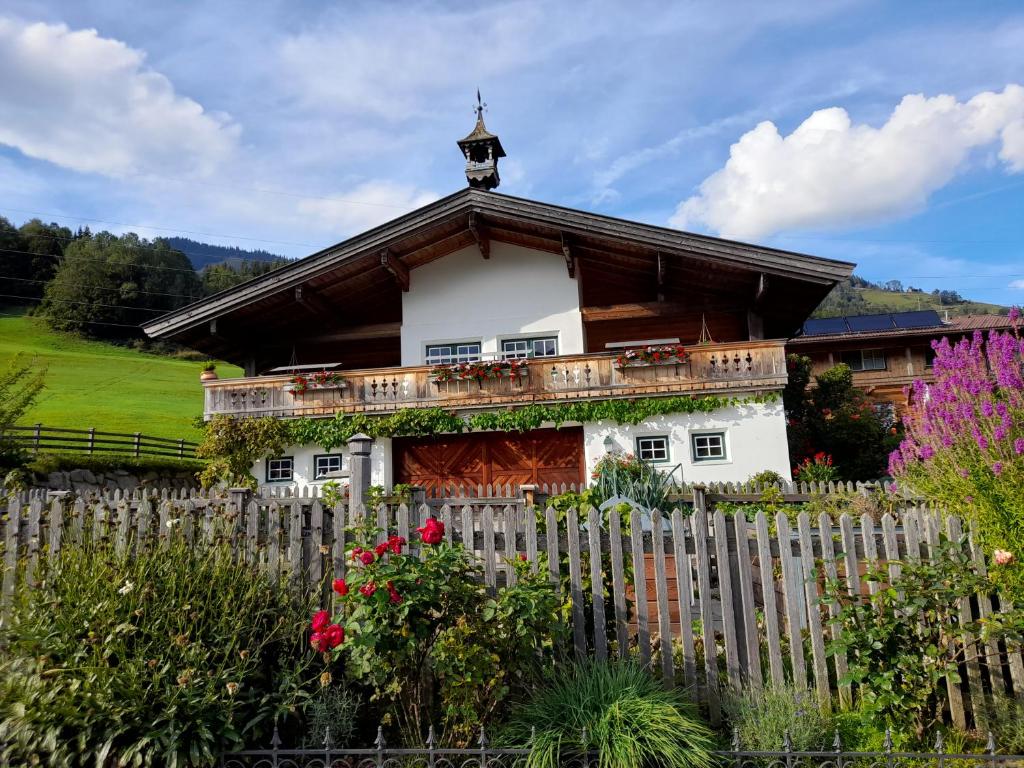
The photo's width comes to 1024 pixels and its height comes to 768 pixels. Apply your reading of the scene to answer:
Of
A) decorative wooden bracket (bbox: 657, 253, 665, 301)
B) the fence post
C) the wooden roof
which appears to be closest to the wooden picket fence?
the fence post

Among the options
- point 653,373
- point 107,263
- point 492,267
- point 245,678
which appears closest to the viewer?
point 245,678

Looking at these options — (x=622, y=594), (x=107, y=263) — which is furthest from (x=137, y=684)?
(x=107, y=263)

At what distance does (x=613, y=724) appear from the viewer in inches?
166

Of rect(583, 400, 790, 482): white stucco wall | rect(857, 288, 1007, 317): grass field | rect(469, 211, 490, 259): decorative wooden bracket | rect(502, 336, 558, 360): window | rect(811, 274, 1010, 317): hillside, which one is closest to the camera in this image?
rect(583, 400, 790, 482): white stucco wall

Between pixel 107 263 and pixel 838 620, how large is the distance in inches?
2672

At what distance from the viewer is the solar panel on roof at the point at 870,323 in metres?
38.6

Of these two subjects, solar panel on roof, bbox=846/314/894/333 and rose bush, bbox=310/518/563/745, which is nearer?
rose bush, bbox=310/518/563/745

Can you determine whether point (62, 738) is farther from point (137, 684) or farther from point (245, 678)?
point (245, 678)

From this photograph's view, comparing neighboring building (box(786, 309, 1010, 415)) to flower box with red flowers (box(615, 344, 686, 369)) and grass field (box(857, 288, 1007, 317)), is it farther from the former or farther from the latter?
grass field (box(857, 288, 1007, 317))

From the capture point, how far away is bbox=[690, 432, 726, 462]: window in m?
15.8

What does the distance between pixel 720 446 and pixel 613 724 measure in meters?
12.3

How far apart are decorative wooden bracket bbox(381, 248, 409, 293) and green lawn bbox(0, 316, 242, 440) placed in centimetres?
1429

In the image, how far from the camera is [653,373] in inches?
628

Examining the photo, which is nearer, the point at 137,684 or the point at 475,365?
the point at 137,684
